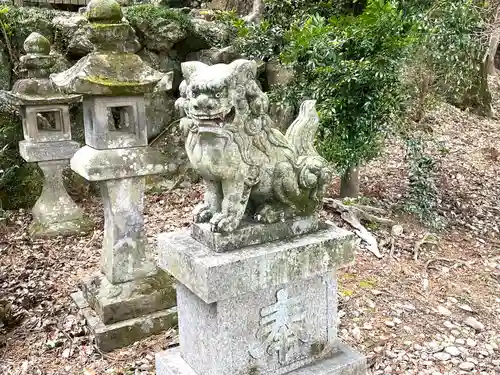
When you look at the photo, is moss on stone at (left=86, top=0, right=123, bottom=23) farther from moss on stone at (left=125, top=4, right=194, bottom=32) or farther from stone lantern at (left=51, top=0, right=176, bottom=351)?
moss on stone at (left=125, top=4, right=194, bottom=32)

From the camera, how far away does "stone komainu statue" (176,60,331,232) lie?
7.96 ft

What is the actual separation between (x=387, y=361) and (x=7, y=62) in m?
6.84

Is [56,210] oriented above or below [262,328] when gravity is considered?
below

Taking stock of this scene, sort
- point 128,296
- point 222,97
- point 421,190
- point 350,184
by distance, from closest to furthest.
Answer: point 222,97 → point 128,296 → point 421,190 → point 350,184

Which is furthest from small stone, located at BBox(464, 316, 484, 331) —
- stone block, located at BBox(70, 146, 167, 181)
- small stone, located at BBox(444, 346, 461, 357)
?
stone block, located at BBox(70, 146, 167, 181)

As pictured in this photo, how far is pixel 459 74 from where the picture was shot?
6910mm

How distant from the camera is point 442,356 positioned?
145 inches

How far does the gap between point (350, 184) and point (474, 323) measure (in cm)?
276

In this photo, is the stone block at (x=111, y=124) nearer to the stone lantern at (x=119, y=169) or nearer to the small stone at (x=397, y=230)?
the stone lantern at (x=119, y=169)

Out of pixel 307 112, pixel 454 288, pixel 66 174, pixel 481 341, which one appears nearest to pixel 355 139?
pixel 454 288

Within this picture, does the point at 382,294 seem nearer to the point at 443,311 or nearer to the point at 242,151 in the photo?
the point at 443,311

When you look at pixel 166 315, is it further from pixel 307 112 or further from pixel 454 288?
pixel 454 288

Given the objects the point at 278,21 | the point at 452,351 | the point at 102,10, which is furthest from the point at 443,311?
the point at 278,21

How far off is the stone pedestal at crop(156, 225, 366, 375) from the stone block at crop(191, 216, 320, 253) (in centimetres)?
2
